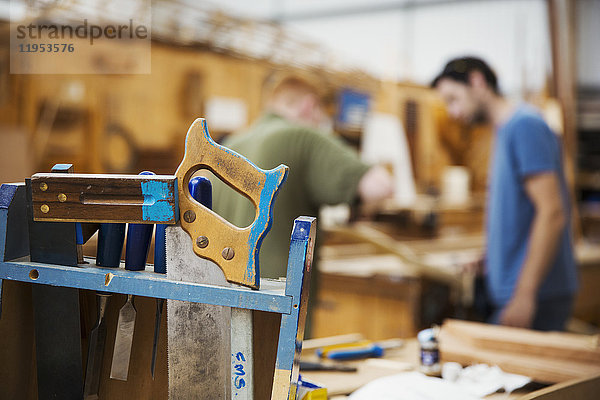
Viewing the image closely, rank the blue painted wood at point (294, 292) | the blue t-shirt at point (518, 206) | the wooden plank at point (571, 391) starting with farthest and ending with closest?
the blue t-shirt at point (518, 206)
the wooden plank at point (571, 391)
the blue painted wood at point (294, 292)

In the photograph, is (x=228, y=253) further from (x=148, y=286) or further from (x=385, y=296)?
(x=385, y=296)

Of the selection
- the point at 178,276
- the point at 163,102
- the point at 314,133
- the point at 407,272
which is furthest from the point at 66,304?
the point at 163,102

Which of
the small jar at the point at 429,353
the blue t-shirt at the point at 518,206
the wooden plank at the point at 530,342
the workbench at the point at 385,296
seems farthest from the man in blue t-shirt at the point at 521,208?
the small jar at the point at 429,353

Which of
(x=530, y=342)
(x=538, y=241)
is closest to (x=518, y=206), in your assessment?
(x=538, y=241)

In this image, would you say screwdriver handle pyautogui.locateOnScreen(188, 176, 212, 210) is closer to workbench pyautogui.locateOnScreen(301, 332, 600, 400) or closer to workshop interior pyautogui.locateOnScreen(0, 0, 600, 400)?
workshop interior pyautogui.locateOnScreen(0, 0, 600, 400)

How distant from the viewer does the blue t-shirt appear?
7.88ft

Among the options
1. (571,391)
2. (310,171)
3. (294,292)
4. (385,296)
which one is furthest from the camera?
(385,296)

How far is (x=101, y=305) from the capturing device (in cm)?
101

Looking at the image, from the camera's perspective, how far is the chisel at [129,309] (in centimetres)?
97

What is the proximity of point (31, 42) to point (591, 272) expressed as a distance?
4.88 metres

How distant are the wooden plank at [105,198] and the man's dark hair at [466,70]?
1.86m

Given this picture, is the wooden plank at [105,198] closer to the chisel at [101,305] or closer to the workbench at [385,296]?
the chisel at [101,305]

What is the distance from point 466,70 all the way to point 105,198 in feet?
6.26

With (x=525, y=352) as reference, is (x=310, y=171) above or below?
above
